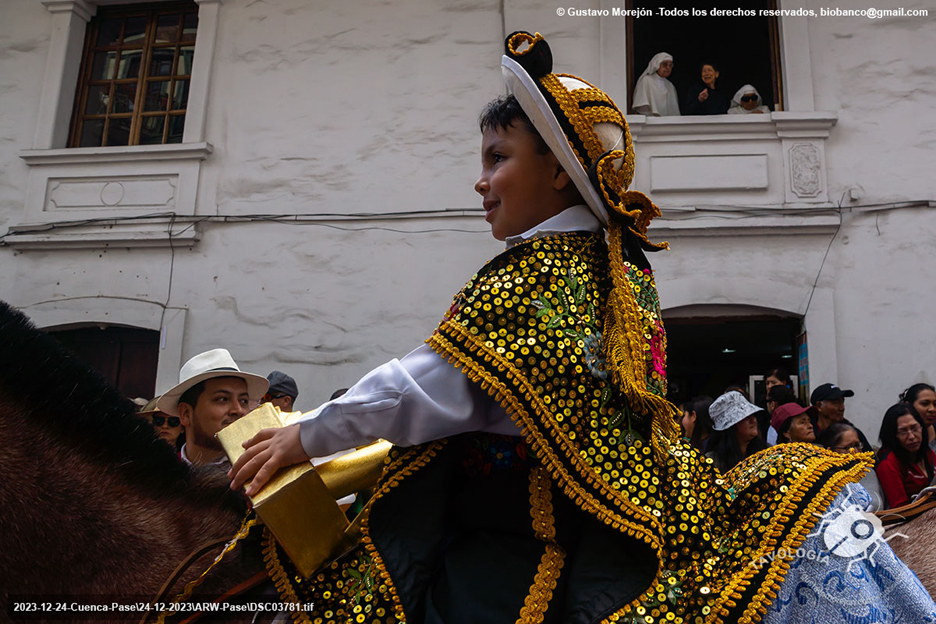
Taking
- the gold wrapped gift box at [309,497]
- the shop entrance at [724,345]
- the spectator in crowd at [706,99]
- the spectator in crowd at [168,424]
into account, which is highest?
the spectator in crowd at [706,99]

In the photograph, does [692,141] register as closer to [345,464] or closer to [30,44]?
[345,464]

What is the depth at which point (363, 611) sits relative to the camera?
1501mm

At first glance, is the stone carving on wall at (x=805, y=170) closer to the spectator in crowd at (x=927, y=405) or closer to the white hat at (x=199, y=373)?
the spectator in crowd at (x=927, y=405)

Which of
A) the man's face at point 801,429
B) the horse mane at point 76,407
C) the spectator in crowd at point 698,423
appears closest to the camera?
the horse mane at point 76,407

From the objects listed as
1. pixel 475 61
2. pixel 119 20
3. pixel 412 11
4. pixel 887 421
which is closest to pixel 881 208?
pixel 887 421

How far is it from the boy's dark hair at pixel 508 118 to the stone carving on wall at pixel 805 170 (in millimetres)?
5877

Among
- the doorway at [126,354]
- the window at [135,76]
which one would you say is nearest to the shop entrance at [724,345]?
the doorway at [126,354]

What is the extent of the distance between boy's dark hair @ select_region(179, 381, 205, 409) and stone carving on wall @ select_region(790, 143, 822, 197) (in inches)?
224

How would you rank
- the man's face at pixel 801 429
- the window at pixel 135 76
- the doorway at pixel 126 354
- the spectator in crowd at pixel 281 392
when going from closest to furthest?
the man's face at pixel 801 429 < the spectator in crowd at pixel 281 392 < the doorway at pixel 126 354 < the window at pixel 135 76

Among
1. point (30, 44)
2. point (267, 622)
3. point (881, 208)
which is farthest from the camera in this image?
point (30, 44)

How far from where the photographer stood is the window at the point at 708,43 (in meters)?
9.24

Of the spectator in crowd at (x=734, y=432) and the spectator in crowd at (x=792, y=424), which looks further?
the spectator in crowd at (x=792, y=424)

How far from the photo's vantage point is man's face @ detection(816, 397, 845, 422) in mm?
5902

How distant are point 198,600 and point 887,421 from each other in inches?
192
